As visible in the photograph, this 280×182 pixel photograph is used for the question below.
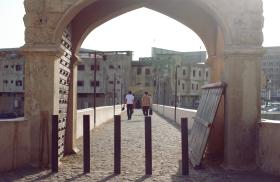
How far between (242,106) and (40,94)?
13.2 feet

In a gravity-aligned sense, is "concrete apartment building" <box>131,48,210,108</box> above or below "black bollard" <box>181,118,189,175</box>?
above

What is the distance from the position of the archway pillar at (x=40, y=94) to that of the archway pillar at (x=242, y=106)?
3525 millimetres

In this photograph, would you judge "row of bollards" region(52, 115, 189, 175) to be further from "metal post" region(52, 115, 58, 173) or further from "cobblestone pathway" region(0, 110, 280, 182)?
"cobblestone pathway" region(0, 110, 280, 182)

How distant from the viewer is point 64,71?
9.80 m

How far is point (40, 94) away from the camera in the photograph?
27.9ft

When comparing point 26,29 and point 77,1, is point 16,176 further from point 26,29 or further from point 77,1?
point 77,1

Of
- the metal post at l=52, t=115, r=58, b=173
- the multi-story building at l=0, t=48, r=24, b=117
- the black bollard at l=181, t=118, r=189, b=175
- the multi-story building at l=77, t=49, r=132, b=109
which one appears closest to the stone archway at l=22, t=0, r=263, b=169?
the metal post at l=52, t=115, r=58, b=173

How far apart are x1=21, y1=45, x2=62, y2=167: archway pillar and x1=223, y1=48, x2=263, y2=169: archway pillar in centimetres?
352

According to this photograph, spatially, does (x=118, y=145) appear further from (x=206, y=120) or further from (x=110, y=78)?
(x=110, y=78)

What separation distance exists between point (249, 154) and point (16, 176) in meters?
4.39

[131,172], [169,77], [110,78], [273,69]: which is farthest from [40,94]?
[273,69]

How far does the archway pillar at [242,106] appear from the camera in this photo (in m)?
8.36

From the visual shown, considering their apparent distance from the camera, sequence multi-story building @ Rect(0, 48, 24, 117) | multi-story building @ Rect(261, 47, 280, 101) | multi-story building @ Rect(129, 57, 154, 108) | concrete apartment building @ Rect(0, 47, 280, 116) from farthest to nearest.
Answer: multi-story building @ Rect(261, 47, 280, 101), multi-story building @ Rect(129, 57, 154, 108), multi-story building @ Rect(0, 48, 24, 117), concrete apartment building @ Rect(0, 47, 280, 116)

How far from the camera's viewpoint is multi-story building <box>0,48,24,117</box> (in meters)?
76.2
